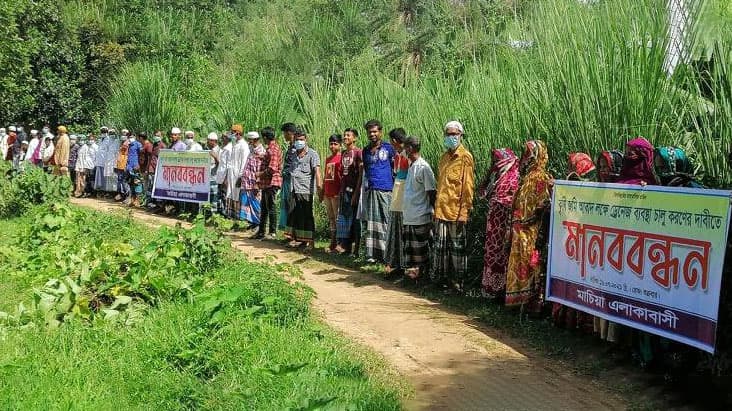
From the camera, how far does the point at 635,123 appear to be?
621 cm

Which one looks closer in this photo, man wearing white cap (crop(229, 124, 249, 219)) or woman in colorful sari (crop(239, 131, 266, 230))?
woman in colorful sari (crop(239, 131, 266, 230))

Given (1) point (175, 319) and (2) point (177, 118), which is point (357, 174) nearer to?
(1) point (175, 319)

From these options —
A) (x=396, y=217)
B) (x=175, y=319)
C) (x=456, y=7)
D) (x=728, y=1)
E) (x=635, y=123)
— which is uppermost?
(x=456, y=7)

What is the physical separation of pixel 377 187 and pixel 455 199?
1.63 m

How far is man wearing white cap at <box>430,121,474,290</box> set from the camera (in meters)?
7.37

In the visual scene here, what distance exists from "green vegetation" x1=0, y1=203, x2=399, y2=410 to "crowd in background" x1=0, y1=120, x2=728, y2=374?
1633 millimetres

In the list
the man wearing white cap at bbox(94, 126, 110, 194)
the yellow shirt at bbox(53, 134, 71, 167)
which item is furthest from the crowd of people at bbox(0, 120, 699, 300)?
the man wearing white cap at bbox(94, 126, 110, 194)

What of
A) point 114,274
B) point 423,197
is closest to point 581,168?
point 423,197

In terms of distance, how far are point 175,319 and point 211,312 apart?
1.03 ft

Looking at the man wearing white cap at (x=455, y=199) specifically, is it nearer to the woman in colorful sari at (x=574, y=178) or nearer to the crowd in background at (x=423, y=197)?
the crowd in background at (x=423, y=197)

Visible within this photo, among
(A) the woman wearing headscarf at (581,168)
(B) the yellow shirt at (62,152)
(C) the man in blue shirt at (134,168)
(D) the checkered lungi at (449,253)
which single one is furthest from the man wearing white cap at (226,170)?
(A) the woman wearing headscarf at (581,168)

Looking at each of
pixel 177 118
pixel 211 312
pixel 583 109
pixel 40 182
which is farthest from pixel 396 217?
pixel 177 118

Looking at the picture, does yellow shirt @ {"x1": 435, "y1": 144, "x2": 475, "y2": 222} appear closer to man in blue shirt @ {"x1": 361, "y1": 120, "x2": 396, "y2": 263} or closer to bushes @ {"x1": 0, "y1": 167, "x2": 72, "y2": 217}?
man in blue shirt @ {"x1": 361, "y1": 120, "x2": 396, "y2": 263}

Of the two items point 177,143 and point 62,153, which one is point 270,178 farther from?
point 62,153
